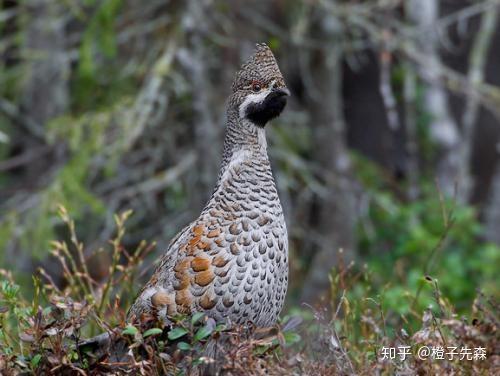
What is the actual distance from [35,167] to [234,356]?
798 cm

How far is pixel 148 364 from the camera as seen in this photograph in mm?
3375

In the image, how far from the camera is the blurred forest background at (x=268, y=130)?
7.62 meters

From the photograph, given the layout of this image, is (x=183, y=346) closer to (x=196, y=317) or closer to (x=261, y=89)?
(x=196, y=317)

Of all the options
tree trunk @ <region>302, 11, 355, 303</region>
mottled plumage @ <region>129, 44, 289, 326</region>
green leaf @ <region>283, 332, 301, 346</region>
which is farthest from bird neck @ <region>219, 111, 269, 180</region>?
tree trunk @ <region>302, 11, 355, 303</region>

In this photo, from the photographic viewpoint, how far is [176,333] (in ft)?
11.4

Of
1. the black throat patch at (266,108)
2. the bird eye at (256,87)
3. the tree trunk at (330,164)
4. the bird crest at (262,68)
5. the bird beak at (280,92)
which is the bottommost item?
the tree trunk at (330,164)

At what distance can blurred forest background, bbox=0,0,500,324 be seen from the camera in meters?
7.62

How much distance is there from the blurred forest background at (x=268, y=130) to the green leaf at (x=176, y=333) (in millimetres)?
2974

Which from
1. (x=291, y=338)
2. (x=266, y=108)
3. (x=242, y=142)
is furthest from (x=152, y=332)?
(x=266, y=108)

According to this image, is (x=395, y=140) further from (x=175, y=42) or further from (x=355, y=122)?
(x=175, y=42)

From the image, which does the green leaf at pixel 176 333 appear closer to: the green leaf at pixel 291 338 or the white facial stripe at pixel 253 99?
the green leaf at pixel 291 338

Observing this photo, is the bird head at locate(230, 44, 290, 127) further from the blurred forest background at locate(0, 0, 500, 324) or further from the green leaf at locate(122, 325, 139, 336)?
the blurred forest background at locate(0, 0, 500, 324)

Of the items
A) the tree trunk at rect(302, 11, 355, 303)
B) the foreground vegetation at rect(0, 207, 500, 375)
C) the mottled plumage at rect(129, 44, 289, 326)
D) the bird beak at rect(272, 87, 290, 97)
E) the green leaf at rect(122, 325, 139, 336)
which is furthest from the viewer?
the tree trunk at rect(302, 11, 355, 303)

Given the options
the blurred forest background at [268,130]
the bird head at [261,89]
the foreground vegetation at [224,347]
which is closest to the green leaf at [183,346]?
the foreground vegetation at [224,347]
